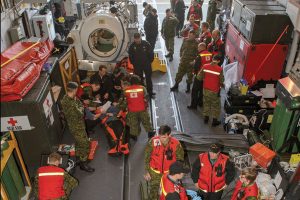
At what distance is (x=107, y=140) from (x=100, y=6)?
13.0ft

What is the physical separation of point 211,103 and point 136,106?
176 centimetres

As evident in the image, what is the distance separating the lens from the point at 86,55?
8.78 meters

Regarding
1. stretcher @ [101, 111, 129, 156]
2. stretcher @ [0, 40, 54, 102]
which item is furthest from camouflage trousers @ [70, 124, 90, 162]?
stretcher @ [0, 40, 54, 102]

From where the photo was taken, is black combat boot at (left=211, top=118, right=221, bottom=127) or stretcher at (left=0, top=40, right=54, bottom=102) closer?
stretcher at (left=0, top=40, right=54, bottom=102)

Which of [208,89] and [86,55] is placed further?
[86,55]

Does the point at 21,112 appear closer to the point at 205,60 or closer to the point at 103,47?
the point at 205,60

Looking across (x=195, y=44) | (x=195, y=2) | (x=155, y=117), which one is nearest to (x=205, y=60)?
(x=195, y=44)

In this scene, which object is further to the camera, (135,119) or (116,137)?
(135,119)

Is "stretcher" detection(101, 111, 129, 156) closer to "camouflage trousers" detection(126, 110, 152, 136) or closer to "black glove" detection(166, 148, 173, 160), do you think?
"camouflage trousers" detection(126, 110, 152, 136)

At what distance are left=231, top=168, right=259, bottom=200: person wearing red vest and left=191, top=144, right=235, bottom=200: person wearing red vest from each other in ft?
0.82

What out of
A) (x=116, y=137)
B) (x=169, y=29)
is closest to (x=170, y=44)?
(x=169, y=29)

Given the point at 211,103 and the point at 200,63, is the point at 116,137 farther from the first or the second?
the point at 200,63

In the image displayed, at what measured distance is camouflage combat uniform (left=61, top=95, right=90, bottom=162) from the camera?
521cm

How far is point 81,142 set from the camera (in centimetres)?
564
